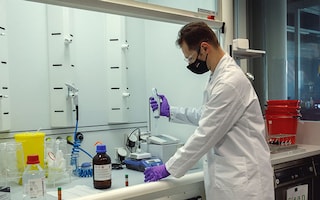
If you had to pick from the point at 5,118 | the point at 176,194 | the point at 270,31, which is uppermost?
the point at 270,31

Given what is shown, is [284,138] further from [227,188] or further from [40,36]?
[40,36]

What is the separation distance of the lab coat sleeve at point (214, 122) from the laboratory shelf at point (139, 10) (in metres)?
0.53

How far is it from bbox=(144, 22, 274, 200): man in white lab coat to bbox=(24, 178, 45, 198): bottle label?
47 centimetres

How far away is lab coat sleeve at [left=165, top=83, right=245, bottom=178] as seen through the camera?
1.44m

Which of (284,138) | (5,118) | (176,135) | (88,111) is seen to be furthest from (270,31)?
(5,118)

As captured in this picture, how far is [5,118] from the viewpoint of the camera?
183cm

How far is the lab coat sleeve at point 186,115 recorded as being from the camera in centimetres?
190

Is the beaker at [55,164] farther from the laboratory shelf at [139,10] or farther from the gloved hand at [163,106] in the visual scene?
the laboratory shelf at [139,10]

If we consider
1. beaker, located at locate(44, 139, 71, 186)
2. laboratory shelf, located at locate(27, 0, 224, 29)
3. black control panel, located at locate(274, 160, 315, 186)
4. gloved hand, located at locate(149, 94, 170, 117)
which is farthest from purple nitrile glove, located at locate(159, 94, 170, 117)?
black control panel, located at locate(274, 160, 315, 186)

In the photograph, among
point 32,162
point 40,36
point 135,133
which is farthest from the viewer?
point 135,133

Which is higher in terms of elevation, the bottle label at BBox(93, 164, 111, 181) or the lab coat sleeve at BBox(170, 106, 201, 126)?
the lab coat sleeve at BBox(170, 106, 201, 126)

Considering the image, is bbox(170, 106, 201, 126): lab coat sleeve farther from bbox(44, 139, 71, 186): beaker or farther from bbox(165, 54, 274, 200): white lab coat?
bbox(44, 139, 71, 186): beaker

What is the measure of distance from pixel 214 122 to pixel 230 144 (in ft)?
0.47

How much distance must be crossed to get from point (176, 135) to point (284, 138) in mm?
722
